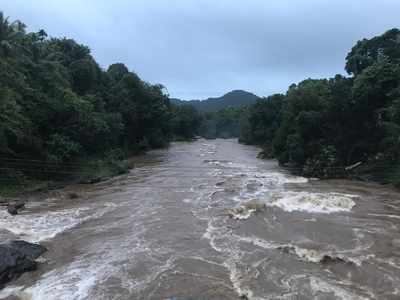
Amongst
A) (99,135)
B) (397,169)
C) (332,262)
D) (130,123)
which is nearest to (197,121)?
(130,123)

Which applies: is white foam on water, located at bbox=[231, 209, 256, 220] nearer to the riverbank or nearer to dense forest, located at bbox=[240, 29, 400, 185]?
dense forest, located at bbox=[240, 29, 400, 185]

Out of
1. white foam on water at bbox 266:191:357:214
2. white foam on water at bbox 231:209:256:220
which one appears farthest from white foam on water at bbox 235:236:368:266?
white foam on water at bbox 266:191:357:214

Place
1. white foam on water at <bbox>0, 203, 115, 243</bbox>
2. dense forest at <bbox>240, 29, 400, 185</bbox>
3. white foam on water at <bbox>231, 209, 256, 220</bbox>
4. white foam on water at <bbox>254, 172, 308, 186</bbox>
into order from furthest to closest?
dense forest at <bbox>240, 29, 400, 185</bbox> → white foam on water at <bbox>254, 172, 308, 186</bbox> → white foam on water at <bbox>231, 209, 256, 220</bbox> → white foam on water at <bbox>0, 203, 115, 243</bbox>

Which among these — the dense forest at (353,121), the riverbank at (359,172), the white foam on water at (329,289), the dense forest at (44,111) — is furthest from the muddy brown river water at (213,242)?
the dense forest at (353,121)

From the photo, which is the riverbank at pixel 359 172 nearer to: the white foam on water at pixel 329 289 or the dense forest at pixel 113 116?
the dense forest at pixel 113 116

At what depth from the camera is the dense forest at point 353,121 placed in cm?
2797

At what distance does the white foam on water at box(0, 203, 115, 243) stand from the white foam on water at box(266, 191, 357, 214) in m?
7.60

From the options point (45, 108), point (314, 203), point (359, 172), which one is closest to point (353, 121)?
point (359, 172)

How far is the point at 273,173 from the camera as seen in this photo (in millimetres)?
30453

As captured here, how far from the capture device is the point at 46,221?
53.9 ft

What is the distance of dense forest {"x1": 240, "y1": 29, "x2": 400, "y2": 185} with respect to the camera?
28.0 m

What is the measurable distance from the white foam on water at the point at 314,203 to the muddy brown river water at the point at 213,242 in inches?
2.0

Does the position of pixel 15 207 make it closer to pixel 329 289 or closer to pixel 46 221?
pixel 46 221

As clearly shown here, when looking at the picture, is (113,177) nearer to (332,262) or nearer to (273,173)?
(273,173)
